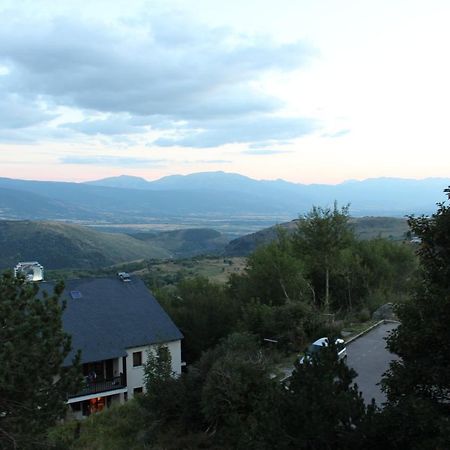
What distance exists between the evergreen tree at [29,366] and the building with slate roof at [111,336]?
601 inches

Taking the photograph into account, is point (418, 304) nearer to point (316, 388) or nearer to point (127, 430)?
point (316, 388)

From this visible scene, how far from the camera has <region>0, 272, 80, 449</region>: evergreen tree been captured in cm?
908

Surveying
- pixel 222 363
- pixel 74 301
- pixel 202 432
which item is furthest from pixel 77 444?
pixel 74 301

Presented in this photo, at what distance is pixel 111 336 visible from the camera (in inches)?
1069

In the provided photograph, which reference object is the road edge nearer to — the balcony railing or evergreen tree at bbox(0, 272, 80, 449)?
the balcony railing

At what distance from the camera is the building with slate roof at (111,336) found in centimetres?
2581

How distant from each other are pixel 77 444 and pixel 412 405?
11.7 metres

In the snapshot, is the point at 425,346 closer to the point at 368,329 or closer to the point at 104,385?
the point at 368,329

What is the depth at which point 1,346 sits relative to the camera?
9.08 meters

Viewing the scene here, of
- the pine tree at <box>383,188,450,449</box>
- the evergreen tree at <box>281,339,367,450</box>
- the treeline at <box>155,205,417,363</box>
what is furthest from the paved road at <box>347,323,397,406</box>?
the evergreen tree at <box>281,339,367,450</box>

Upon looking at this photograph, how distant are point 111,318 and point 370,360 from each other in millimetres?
15967

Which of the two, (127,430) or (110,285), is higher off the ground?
(110,285)

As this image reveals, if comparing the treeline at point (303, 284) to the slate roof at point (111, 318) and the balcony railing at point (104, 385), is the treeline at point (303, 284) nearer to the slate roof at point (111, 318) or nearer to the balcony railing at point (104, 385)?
the slate roof at point (111, 318)

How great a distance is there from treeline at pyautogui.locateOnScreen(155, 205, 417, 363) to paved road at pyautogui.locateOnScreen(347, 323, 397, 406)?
5.41 metres
